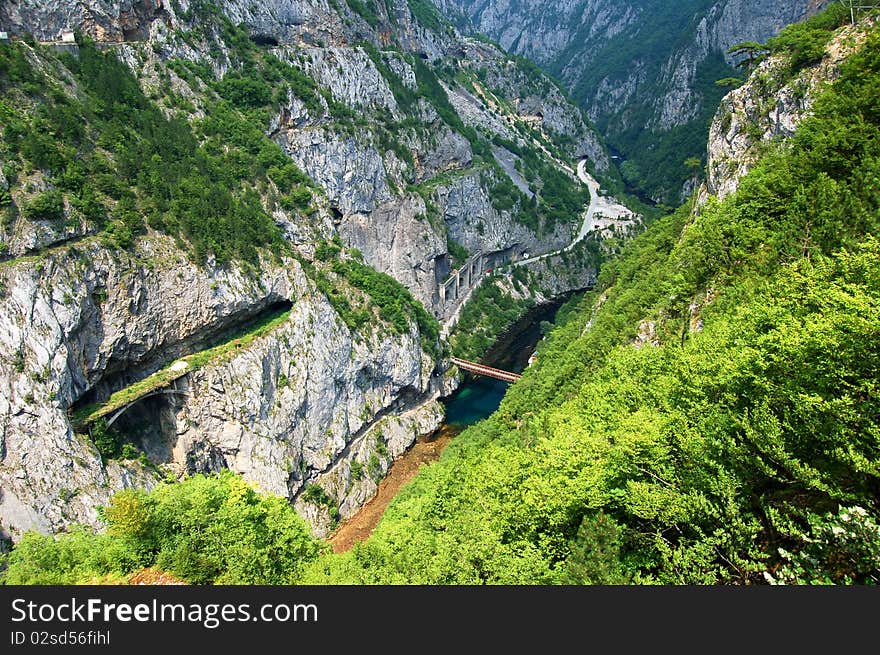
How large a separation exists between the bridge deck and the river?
2.04m

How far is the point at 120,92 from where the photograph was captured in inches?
1866

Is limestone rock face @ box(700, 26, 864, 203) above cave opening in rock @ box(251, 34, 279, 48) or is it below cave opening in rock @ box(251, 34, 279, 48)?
below

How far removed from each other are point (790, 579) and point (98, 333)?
4068 cm

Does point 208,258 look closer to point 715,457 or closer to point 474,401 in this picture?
point 474,401

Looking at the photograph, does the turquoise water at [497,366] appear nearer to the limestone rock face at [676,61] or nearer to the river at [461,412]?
the river at [461,412]

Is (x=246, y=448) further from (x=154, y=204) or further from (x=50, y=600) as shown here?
(x=50, y=600)

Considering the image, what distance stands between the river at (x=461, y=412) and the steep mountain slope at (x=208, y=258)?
1.49m

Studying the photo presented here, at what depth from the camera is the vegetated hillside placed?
33.6ft

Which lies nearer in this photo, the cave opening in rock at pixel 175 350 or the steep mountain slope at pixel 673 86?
the cave opening in rock at pixel 175 350

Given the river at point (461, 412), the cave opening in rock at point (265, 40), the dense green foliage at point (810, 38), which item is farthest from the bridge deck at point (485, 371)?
the cave opening in rock at point (265, 40)

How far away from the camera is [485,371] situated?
64.3 m

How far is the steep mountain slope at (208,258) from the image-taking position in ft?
112

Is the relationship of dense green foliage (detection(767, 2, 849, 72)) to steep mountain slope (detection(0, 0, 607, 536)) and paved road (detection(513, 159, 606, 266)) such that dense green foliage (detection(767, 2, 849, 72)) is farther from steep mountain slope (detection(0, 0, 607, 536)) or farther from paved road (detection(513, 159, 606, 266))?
paved road (detection(513, 159, 606, 266))

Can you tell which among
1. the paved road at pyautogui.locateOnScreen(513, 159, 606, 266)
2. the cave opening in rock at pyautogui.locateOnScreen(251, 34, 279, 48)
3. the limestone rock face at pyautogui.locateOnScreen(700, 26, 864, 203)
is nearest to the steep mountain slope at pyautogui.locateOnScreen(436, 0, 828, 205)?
the paved road at pyautogui.locateOnScreen(513, 159, 606, 266)
